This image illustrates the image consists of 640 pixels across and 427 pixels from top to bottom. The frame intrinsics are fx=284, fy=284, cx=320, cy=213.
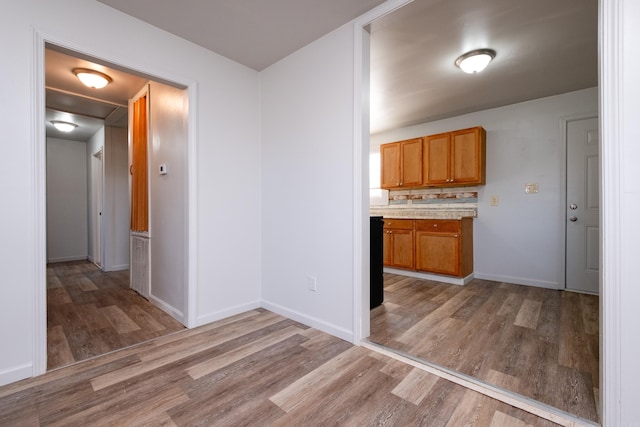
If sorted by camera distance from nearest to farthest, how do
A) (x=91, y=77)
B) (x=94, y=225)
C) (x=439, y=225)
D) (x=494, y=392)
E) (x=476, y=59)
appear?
(x=494, y=392), (x=476, y=59), (x=91, y=77), (x=439, y=225), (x=94, y=225)

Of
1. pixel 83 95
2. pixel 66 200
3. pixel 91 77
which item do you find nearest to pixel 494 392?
pixel 91 77

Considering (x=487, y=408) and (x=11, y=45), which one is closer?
(x=487, y=408)

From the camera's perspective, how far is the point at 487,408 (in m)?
1.45

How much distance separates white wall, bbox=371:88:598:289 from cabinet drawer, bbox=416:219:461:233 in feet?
2.25

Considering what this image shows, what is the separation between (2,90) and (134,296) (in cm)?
245

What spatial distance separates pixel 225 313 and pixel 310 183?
4.77 ft

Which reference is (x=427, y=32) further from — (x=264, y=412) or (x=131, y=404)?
(x=131, y=404)

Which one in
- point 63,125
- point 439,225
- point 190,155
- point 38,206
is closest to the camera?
point 38,206

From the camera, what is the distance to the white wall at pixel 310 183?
2248 millimetres

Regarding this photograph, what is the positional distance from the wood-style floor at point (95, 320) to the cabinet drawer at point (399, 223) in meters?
3.05

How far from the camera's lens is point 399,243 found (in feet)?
14.0

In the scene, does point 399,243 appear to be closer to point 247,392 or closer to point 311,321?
point 311,321

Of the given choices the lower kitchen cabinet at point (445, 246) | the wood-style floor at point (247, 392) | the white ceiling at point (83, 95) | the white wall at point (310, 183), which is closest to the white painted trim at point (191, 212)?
the wood-style floor at point (247, 392)

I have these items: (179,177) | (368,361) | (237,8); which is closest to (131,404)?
(368,361)
